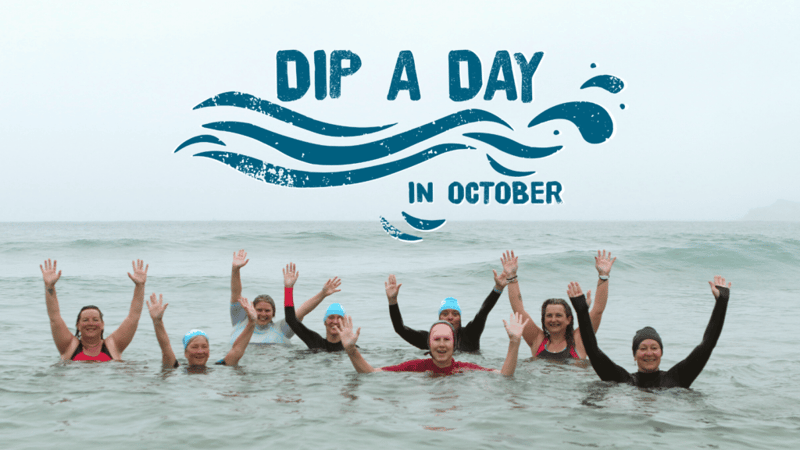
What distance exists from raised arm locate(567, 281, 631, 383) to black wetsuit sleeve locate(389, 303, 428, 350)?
2686mm

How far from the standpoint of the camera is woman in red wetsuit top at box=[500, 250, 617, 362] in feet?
28.5

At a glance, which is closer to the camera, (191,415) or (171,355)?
(191,415)

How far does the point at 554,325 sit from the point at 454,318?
1.52 meters

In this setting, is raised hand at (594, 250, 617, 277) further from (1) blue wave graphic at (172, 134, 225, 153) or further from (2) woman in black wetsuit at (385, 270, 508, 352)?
(1) blue wave graphic at (172, 134, 225, 153)

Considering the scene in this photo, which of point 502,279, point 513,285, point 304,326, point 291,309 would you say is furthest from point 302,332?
point 513,285

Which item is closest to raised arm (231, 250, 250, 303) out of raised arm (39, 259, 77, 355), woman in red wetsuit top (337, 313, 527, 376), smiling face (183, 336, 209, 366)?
smiling face (183, 336, 209, 366)

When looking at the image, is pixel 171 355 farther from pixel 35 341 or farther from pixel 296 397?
pixel 35 341

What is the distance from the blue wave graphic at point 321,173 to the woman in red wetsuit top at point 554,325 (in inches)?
435

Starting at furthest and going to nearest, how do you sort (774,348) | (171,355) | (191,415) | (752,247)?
(752,247) < (774,348) < (171,355) < (191,415)

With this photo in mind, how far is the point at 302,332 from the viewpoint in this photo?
9.92m

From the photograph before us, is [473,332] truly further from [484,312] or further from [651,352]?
[651,352]

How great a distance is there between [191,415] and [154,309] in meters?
1.99

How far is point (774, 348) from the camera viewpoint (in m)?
11.3

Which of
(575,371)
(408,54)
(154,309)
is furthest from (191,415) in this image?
(408,54)
